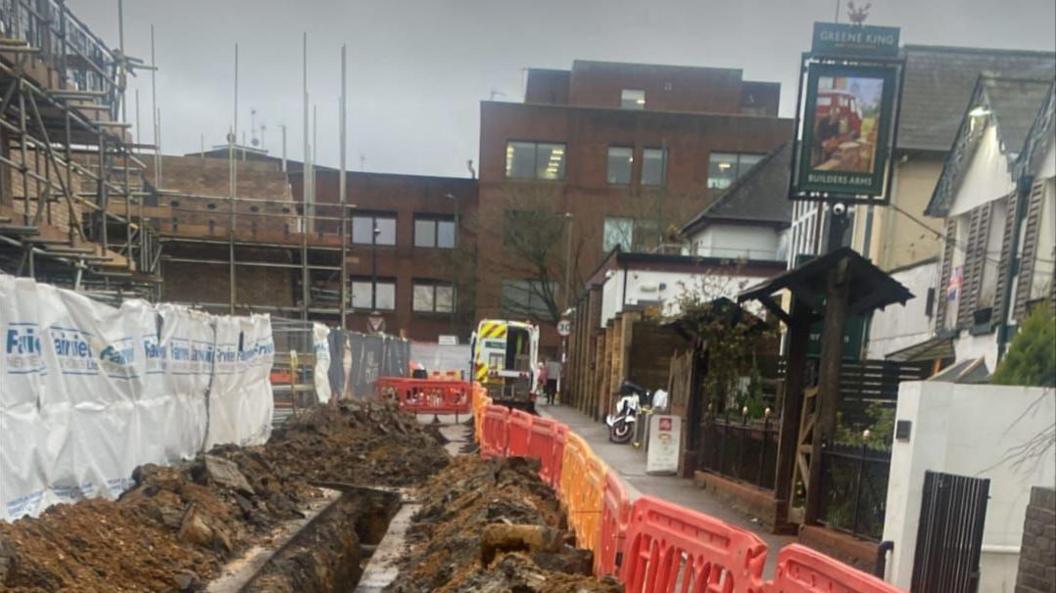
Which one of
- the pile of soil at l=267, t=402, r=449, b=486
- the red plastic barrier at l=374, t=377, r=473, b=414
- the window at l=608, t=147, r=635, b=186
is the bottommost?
the red plastic barrier at l=374, t=377, r=473, b=414

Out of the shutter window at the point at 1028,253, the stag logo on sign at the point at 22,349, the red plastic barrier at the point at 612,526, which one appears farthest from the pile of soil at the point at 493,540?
the stag logo on sign at the point at 22,349

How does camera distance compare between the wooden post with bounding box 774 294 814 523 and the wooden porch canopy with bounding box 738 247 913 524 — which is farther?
the wooden post with bounding box 774 294 814 523

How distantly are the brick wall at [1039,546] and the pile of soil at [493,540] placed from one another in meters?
2.16

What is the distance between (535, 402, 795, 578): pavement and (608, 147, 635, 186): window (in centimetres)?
1012

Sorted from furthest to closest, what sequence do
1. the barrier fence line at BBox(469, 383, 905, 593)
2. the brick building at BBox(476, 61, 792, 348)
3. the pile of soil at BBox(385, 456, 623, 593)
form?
the brick building at BBox(476, 61, 792, 348), the pile of soil at BBox(385, 456, 623, 593), the barrier fence line at BBox(469, 383, 905, 593)

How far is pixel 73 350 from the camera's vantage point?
18.6 ft

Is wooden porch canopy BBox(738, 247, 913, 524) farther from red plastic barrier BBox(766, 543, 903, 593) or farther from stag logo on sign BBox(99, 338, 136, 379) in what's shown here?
stag logo on sign BBox(99, 338, 136, 379)

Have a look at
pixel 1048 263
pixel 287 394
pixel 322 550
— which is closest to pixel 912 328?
pixel 1048 263

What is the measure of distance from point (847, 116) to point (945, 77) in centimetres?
395

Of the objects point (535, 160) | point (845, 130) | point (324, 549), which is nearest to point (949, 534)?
point (845, 130)

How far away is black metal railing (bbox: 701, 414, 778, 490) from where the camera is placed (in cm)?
799

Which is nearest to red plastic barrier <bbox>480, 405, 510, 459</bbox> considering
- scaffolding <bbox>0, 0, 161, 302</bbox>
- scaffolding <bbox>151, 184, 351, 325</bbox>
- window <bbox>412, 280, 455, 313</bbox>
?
scaffolding <bbox>0, 0, 161, 302</bbox>

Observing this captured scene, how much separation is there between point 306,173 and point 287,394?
32.0 ft

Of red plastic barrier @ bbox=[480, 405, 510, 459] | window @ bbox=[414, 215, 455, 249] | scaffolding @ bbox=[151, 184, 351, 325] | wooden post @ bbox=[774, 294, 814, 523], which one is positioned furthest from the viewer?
window @ bbox=[414, 215, 455, 249]
